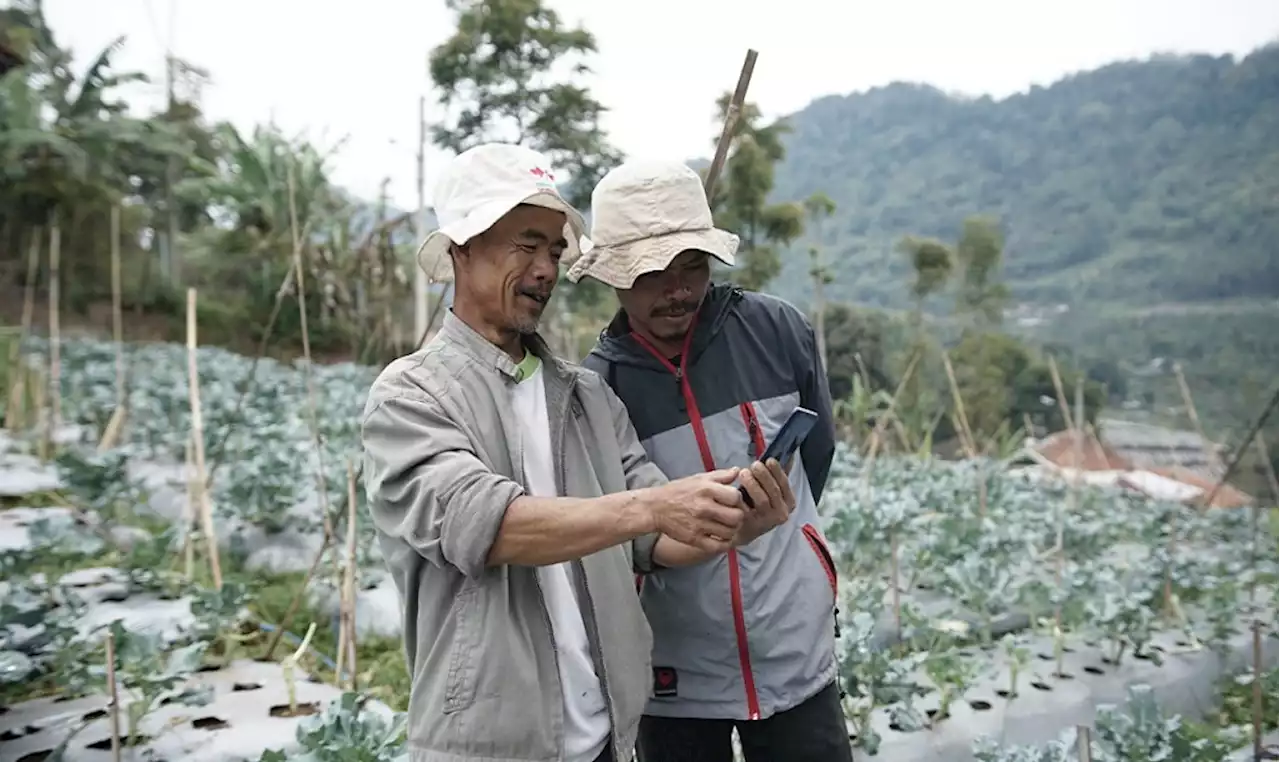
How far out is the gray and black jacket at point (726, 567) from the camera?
152cm

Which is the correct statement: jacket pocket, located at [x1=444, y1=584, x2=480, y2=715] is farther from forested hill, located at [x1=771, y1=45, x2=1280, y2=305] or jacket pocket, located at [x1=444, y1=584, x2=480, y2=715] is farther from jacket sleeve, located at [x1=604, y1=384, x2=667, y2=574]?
forested hill, located at [x1=771, y1=45, x2=1280, y2=305]

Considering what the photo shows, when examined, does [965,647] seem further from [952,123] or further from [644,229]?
[952,123]

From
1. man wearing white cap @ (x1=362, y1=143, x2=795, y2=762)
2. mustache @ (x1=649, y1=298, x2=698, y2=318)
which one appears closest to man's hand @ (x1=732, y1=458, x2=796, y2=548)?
man wearing white cap @ (x1=362, y1=143, x2=795, y2=762)

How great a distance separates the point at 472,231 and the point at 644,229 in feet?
1.16

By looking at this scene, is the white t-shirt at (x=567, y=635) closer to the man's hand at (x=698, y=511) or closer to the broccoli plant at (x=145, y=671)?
the man's hand at (x=698, y=511)

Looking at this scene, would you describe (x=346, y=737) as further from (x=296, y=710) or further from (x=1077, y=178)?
(x=1077, y=178)

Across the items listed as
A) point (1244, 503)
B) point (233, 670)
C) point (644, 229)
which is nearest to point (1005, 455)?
point (1244, 503)

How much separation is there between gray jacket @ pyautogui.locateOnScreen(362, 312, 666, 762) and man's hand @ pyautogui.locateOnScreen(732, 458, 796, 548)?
0.69 ft

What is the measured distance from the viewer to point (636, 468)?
4.64 feet

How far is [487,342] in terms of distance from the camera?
128 cm

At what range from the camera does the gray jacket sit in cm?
109

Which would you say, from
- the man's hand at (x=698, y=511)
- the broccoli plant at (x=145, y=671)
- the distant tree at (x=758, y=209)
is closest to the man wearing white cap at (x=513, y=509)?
the man's hand at (x=698, y=511)

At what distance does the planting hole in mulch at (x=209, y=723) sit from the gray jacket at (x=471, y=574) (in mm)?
1802

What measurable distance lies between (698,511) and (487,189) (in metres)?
0.51
